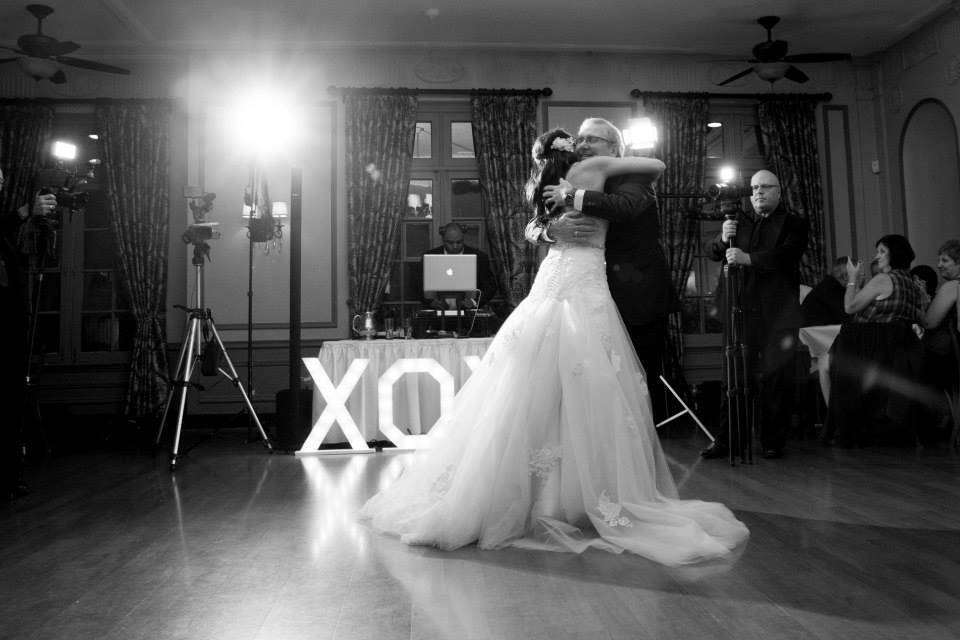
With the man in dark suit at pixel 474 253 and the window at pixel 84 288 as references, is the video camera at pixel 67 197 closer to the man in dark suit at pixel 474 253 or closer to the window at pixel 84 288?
the man in dark suit at pixel 474 253

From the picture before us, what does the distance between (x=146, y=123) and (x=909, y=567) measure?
7.54m

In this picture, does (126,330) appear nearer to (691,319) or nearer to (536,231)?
(691,319)

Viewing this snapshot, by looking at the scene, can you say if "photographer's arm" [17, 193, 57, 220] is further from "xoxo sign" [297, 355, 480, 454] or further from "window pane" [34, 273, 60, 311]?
"window pane" [34, 273, 60, 311]

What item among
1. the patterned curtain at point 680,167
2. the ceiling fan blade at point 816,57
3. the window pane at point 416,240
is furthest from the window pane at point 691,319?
the window pane at point 416,240

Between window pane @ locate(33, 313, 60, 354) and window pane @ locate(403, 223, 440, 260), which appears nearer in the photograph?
window pane @ locate(33, 313, 60, 354)

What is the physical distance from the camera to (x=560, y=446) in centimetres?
255

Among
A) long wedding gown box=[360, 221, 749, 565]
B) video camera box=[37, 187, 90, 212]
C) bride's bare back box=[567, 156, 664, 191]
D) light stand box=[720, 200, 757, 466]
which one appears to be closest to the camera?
long wedding gown box=[360, 221, 749, 565]

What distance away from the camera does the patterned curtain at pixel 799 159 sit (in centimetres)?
787

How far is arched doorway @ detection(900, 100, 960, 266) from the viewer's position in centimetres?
771

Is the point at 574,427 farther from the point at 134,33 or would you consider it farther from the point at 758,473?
the point at 134,33

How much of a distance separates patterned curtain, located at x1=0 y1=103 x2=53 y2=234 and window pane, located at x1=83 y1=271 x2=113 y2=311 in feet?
3.02

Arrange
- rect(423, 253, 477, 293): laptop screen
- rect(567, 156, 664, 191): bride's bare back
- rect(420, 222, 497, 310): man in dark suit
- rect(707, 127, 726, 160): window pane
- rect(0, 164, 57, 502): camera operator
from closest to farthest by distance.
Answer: rect(567, 156, 664, 191): bride's bare back
rect(0, 164, 57, 502): camera operator
rect(423, 253, 477, 293): laptop screen
rect(420, 222, 497, 310): man in dark suit
rect(707, 127, 726, 160): window pane

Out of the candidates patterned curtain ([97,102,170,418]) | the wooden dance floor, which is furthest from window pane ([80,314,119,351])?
the wooden dance floor

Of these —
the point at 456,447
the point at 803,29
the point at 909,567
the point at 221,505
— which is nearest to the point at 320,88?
the point at 803,29
